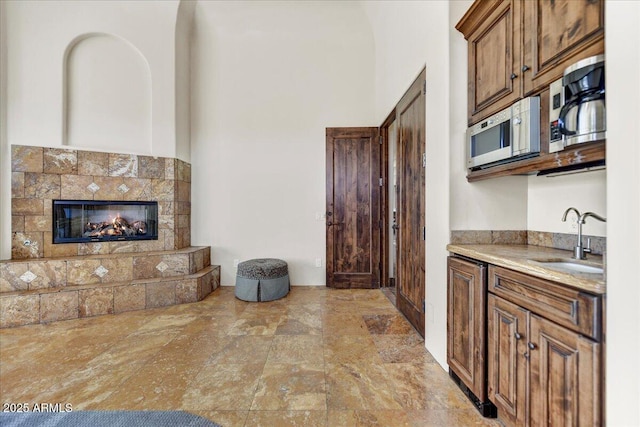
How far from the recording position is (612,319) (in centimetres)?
87

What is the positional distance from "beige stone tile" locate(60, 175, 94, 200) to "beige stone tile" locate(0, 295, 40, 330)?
1.14 m

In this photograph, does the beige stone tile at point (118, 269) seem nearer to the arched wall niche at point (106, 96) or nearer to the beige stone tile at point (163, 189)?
the beige stone tile at point (163, 189)

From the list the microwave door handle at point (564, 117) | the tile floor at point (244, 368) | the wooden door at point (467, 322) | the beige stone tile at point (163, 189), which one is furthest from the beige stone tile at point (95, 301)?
the microwave door handle at point (564, 117)

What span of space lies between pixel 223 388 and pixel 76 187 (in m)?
3.06

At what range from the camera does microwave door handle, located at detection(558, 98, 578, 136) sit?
1103 millimetres

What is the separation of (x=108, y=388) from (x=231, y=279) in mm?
2249

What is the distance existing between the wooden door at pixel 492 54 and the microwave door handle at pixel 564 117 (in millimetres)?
379

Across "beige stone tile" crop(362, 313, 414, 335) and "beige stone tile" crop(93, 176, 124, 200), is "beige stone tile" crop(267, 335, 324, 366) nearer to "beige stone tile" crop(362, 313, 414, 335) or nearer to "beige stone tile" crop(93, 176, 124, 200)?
"beige stone tile" crop(362, 313, 414, 335)

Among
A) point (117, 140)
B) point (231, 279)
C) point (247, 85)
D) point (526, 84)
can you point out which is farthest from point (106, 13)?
point (526, 84)

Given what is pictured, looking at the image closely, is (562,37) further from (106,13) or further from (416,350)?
(106,13)

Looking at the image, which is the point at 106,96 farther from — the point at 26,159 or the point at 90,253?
the point at 90,253

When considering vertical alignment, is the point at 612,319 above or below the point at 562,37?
below

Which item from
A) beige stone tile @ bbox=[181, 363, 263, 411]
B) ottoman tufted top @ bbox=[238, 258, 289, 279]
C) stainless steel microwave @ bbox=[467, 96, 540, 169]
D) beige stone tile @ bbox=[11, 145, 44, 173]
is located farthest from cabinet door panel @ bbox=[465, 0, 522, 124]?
beige stone tile @ bbox=[11, 145, 44, 173]

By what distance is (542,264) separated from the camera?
1.16 m
